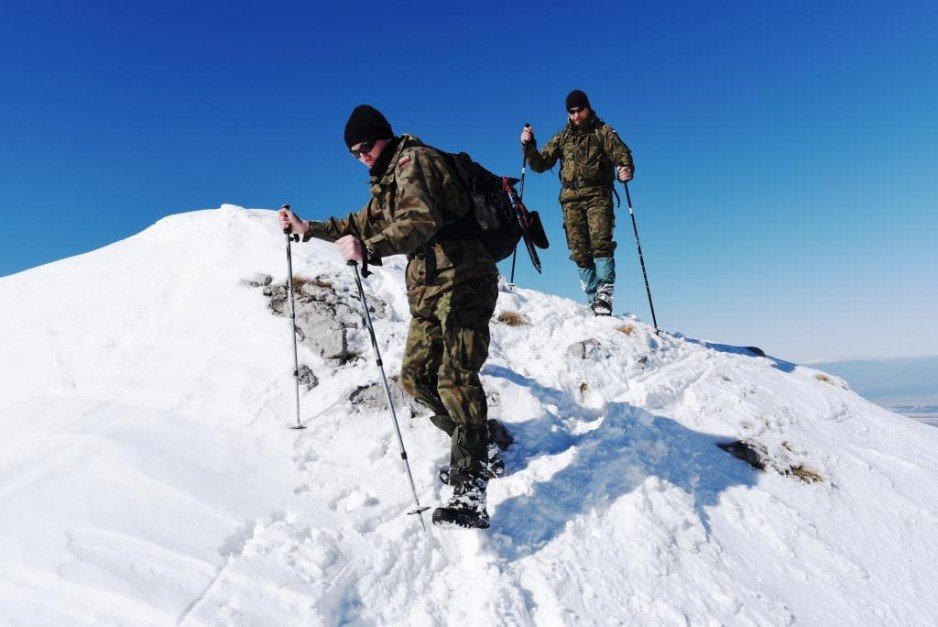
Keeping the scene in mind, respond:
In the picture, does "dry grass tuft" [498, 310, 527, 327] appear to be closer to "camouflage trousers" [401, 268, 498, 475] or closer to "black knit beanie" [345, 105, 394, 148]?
"camouflage trousers" [401, 268, 498, 475]

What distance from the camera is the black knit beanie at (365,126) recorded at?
4930 millimetres

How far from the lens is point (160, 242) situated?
33.7 feet

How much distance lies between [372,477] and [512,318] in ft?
16.9

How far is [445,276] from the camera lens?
503cm

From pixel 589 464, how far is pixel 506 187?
3.15m

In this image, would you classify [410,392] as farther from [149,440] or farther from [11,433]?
[11,433]

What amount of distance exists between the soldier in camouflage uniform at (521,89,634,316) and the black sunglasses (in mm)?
6606

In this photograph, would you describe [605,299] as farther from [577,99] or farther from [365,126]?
[365,126]

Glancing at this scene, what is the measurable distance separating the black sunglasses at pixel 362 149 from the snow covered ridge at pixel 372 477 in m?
2.93

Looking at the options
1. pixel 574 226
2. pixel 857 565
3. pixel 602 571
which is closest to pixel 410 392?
pixel 602 571

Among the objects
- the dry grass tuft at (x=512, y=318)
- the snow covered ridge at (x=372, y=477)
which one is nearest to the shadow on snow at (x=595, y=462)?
Result: the snow covered ridge at (x=372, y=477)

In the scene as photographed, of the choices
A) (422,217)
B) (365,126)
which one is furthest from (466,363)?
(365,126)

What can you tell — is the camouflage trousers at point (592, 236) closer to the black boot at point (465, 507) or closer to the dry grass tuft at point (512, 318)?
the dry grass tuft at point (512, 318)

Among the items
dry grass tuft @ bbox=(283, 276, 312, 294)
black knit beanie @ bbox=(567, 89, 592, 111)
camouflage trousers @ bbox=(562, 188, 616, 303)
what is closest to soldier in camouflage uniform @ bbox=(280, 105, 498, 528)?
dry grass tuft @ bbox=(283, 276, 312, 294)
